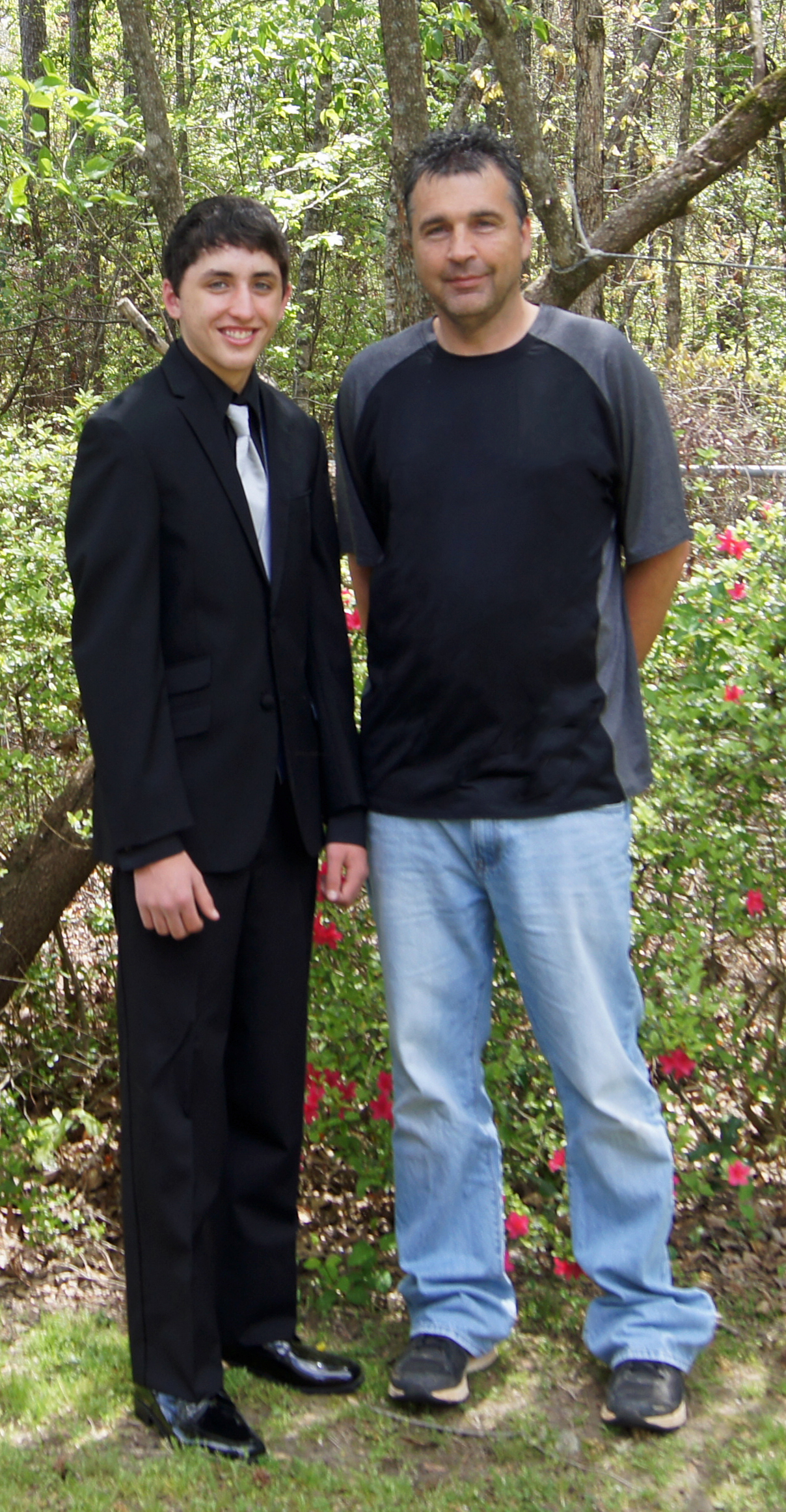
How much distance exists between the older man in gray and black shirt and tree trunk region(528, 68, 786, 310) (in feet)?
7.06

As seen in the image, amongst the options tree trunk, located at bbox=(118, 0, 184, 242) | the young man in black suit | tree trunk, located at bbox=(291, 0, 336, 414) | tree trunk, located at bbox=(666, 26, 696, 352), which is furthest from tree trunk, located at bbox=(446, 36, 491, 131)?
tree trunk, located at bbox=(666, 26, 696, 352)

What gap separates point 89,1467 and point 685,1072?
149 cm

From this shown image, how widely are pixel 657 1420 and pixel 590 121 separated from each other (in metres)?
7.83

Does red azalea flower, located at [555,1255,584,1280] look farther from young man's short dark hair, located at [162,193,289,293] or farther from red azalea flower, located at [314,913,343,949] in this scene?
young man's short dark hair, located at [162,193,289,293]

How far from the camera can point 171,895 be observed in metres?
2.47

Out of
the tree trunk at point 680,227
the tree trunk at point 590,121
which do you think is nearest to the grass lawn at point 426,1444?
the tree trunk at point 590,121

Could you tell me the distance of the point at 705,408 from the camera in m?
8.30

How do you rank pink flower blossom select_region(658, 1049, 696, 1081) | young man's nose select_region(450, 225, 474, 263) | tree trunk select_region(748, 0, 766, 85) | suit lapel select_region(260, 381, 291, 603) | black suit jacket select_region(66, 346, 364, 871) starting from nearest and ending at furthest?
black suit jacket select_region(66, 346, 364, 871)
young man's nose select_region(450, 225, 474, 263)
suit lapel select_region(260, 381, 291, 603)
pink flower blossom select_region(658, 1049, 696, 1081)
tree trunk select_region(748, 0, 766, 85)

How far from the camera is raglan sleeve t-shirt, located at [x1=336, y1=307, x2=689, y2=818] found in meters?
2.56

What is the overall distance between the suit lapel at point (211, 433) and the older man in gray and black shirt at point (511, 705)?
256mm

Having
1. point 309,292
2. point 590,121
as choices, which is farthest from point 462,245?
point 309,292

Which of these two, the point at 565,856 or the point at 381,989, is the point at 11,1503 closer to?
the point at 381,989

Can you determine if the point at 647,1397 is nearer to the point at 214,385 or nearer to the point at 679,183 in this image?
the point at 214,385

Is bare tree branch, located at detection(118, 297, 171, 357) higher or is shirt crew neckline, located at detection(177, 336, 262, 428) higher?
bare tree branch, located at detection(118, 297, 171, 357)
